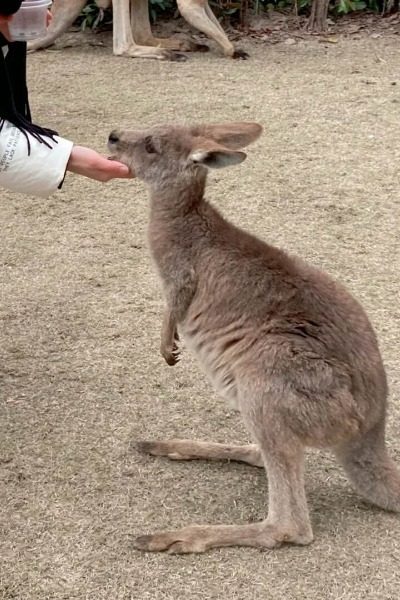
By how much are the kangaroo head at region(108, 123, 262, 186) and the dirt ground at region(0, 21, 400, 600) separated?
742mm

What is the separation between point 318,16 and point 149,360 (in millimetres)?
5132

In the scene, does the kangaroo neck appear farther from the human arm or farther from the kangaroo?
the human arm

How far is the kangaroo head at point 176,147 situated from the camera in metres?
2.45

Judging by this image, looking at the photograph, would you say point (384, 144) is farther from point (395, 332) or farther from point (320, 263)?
point (395, 332)

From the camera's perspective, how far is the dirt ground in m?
2.19

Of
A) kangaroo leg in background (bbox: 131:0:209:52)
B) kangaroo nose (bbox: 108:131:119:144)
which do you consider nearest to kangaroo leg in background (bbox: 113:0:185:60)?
kangaroo leg in background (bbox: 131:0:209:52)

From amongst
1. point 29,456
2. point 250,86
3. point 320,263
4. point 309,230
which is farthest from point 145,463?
point 250,86

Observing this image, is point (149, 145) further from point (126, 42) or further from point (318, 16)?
point (318, 16)

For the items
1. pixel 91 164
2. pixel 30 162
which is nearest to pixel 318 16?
pixel 91 164

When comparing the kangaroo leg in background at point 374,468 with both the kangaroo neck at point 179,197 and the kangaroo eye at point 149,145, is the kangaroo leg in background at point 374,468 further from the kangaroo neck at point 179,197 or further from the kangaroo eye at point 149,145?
the kangaroo eye at point 149,145

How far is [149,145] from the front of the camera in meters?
2.62

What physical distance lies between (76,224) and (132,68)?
2.67 meters

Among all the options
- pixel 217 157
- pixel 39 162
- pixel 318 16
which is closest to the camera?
pixel 217 157

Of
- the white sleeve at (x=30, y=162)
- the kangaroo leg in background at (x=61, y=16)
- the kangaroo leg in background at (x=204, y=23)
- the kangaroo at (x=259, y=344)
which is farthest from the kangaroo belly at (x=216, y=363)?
the kangaroo leg in background at (x=61, y=16)
